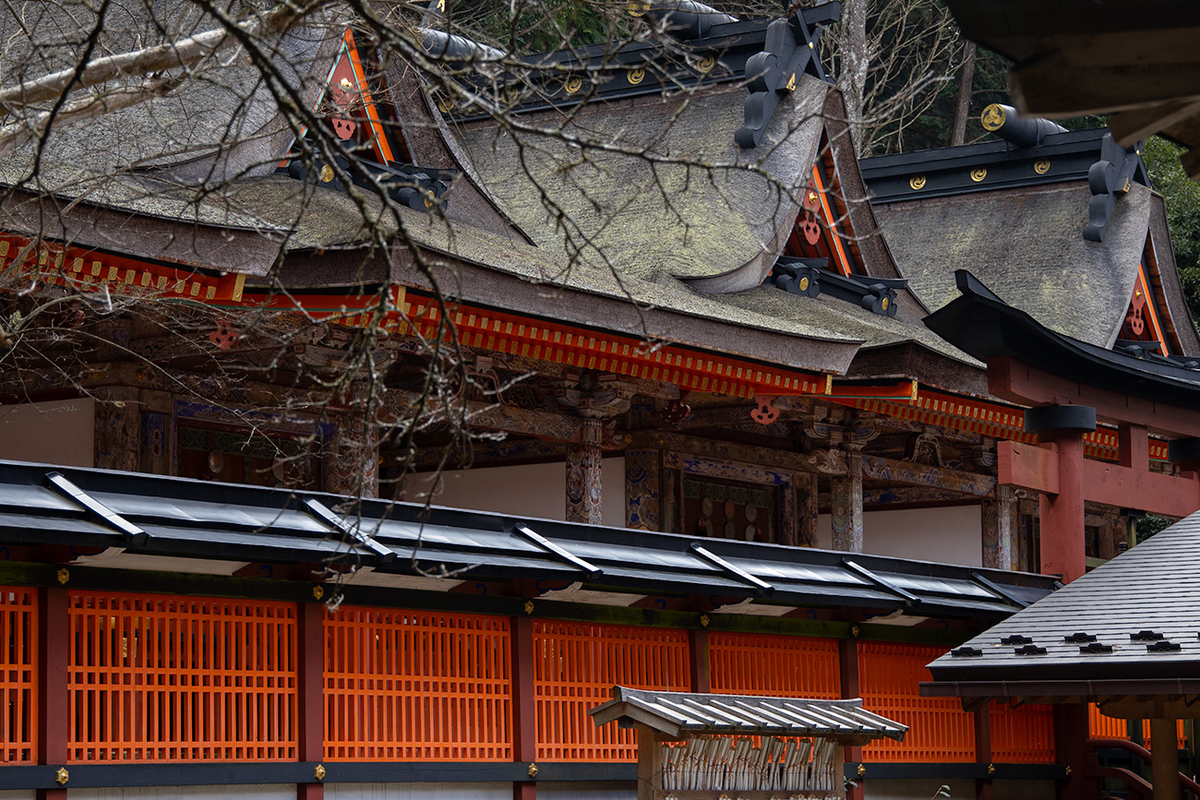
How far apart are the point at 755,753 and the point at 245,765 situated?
2781 mm

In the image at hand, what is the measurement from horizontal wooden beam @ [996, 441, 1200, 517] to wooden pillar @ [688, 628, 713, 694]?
3.03 meters

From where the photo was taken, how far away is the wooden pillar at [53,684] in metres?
7.96

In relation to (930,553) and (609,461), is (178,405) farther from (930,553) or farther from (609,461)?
(930,553)

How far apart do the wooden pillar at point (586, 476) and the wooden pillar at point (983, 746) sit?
12.4 ft

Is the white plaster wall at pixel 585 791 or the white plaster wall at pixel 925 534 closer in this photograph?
the white plaster wall at pixel 585 791

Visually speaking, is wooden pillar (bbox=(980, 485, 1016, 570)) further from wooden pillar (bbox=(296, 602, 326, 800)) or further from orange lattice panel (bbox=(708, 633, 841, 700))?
wooden pillar (bbox=(296, 602, 326, 800))

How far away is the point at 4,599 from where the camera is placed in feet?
26.5

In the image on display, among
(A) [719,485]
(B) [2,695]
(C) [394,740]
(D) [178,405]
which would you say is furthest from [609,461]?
(B) [2,695]

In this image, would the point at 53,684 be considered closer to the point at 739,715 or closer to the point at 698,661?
the point at 739,715

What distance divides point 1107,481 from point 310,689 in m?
8.05

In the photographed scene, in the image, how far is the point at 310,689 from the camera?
9.26m

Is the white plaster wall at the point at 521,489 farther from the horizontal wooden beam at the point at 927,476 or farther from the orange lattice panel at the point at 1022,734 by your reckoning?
the orange lattice panel at the point at 1022,734

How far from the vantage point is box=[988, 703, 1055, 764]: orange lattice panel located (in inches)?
563

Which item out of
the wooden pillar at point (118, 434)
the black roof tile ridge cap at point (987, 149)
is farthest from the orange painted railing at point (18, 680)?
the black roof tile ridge cap at point (987, 149)
